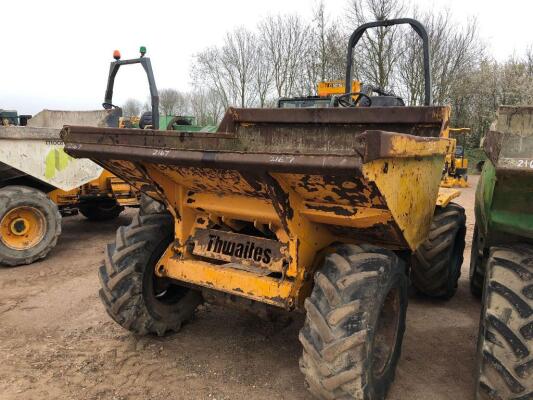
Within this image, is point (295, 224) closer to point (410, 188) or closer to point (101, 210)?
point (410, 188)

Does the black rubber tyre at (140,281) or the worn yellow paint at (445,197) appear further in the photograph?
the worn yellow paint at (445,197)

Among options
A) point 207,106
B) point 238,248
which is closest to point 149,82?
point 238,248

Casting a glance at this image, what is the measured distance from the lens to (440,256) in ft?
13.0

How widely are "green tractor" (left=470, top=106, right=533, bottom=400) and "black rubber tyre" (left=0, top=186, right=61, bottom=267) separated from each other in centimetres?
506

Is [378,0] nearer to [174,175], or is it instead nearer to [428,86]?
[428,86]

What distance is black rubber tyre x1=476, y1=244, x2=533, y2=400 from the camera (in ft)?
7.30

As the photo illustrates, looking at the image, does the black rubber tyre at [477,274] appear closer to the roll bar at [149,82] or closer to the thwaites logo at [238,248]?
the thwaites logo at [238,248]

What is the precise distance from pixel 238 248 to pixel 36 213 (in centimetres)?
389

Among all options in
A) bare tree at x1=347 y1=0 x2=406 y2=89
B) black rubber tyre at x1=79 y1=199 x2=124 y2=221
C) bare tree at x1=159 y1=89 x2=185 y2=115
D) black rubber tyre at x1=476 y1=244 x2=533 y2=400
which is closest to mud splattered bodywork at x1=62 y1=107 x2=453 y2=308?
black rubber tyre at x1=476 y1=244 x2=533 y2=400

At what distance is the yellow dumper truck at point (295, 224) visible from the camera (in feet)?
7.50

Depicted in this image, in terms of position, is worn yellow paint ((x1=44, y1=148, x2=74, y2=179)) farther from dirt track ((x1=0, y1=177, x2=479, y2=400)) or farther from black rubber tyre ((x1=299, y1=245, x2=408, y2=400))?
black rubber tyre ((x1=299, y1=245, x2=408, y2=400))

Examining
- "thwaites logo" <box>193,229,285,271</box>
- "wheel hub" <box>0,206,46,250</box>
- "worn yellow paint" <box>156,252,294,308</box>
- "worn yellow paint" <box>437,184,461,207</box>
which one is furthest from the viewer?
"wheel hub" <box>0,206,46,250</box>

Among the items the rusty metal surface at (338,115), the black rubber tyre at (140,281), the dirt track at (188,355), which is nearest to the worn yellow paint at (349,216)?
the rusty metal surface at (338,115)

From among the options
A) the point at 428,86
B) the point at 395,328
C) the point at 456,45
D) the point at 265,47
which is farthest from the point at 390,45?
the point at 395,328
